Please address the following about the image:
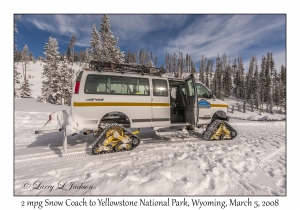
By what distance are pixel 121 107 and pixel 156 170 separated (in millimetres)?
2515

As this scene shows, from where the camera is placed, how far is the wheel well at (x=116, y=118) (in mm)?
4918

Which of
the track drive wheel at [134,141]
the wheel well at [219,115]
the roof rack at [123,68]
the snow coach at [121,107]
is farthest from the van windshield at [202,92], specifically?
the track drive wheel at [134,141]

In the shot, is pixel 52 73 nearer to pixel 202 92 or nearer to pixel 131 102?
pixel 131 102

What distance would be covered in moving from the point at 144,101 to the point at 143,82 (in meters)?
0.77

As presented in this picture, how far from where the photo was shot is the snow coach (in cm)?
445

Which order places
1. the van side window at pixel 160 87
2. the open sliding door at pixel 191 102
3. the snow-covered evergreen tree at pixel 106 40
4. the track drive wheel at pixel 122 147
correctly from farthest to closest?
the snow-covered evergreen tree at pixel 106 40
the open sliding door at pixel 191 102
the van side window at pixel 160 87
the track drive wheel at pixel 122 147

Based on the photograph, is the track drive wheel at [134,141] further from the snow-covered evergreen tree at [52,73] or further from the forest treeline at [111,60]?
the snow-covered evergreen tree at [52,73]

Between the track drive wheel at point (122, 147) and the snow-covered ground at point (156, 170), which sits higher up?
the track drive wheel at point (122, 147)

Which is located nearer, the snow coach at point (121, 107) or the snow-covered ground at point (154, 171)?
the snow-covered ground at point (154, 171)

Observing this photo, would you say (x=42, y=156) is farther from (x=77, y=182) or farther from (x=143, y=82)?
(x=143, y=82)

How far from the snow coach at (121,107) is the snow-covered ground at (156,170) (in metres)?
0.75

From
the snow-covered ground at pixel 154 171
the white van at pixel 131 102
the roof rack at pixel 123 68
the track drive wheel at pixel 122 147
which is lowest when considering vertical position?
the snow-covered ground at pixel 154 171

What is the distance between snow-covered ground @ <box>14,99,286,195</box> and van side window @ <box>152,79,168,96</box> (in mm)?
2145
